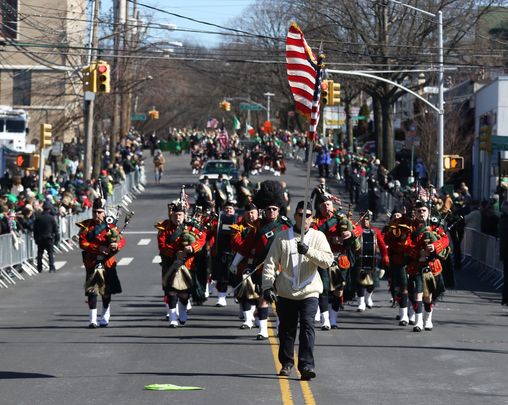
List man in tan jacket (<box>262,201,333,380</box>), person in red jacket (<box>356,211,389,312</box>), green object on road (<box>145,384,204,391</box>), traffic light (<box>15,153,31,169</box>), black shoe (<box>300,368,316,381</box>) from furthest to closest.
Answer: traffic light (<box>15,153,31,169</box>)
person in red jacket (<box>356,211,389,312</box>)
man in tan jacket (<box>262,201,333,380</box>)
black shoe (<box>300,368,316,381</box>)
green object on road (<box>145,384,204,391</box>)

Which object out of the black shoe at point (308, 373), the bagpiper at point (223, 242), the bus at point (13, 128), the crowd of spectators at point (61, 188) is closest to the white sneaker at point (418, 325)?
the bagpiper at point (223, 242)

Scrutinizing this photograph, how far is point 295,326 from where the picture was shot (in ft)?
44.6

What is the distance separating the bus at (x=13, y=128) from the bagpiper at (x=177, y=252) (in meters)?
50.5

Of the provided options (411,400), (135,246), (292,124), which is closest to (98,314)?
(411,400)

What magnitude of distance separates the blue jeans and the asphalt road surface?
0.25m

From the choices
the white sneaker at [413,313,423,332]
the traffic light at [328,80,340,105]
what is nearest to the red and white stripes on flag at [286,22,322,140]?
the white sneaker at [413,313,423,332]

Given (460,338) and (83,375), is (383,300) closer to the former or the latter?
(460,338)

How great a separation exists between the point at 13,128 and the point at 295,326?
5732 centimetres

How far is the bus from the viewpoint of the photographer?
2694 inches

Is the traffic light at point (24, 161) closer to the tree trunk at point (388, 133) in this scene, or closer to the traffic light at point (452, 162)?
the traffic light at point (452, 162)

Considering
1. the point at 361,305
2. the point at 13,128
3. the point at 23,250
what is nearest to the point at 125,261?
the point at 23,250

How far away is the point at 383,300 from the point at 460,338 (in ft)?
21.3

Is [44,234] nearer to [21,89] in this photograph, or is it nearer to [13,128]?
[13,128]

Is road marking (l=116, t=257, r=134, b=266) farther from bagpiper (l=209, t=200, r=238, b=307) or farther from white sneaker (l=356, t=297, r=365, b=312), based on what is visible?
white sneaker (l=356, t=297, r=365, b=312)
